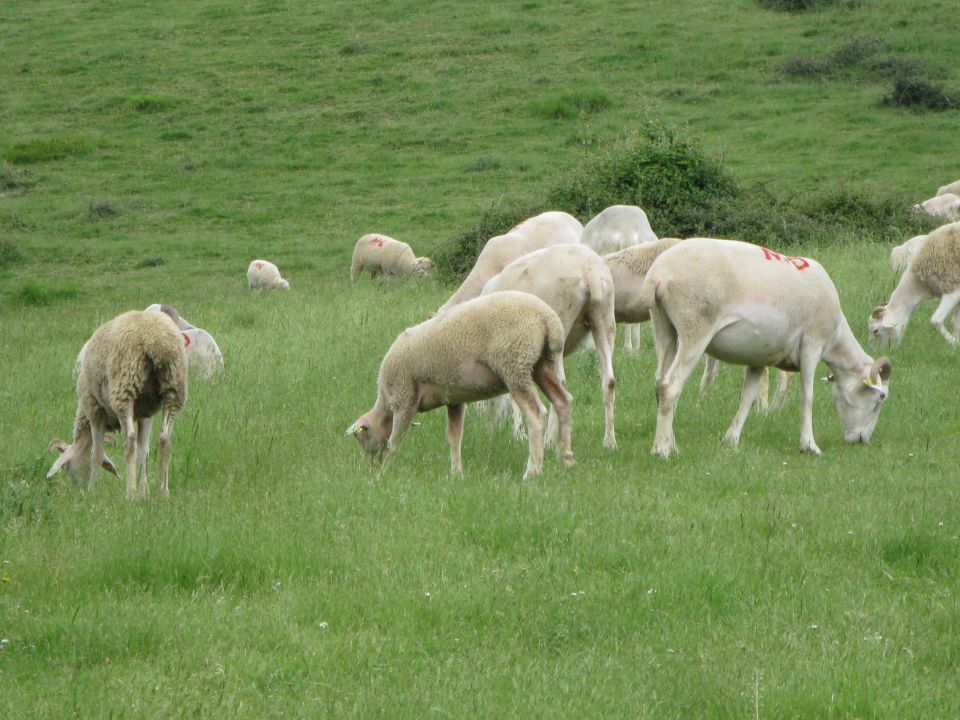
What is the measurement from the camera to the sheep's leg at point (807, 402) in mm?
9828

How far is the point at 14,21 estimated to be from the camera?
43.7m

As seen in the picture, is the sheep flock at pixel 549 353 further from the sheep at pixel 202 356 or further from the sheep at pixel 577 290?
the sheep at pixel 202 356

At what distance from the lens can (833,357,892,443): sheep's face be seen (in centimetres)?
1009

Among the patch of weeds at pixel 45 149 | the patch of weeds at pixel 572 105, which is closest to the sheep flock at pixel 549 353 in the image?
the patch of weeds at pixel 572 105

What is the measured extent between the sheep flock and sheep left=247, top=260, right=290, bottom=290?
10.8 meters

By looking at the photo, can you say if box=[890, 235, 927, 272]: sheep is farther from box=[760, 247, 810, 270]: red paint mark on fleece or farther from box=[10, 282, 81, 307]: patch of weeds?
box=[10, 282, 81, 307]: patch of weeds

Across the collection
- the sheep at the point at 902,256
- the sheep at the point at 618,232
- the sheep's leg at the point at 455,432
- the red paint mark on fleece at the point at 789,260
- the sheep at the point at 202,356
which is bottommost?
the sheep at the point at 902,256

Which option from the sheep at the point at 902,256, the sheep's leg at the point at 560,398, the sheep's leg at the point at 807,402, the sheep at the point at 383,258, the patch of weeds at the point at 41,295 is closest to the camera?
the sheep's leg at the point at 560,398

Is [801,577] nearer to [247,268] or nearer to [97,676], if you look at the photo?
[97,676]

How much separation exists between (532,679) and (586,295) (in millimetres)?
4906

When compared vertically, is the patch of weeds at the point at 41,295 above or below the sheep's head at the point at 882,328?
→ below

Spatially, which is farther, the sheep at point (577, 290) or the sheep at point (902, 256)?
the sheep at point (902, 256)

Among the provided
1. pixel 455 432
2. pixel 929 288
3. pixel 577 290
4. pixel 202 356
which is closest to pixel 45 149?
pixel 202 356

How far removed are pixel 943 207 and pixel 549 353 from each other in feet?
51.0
